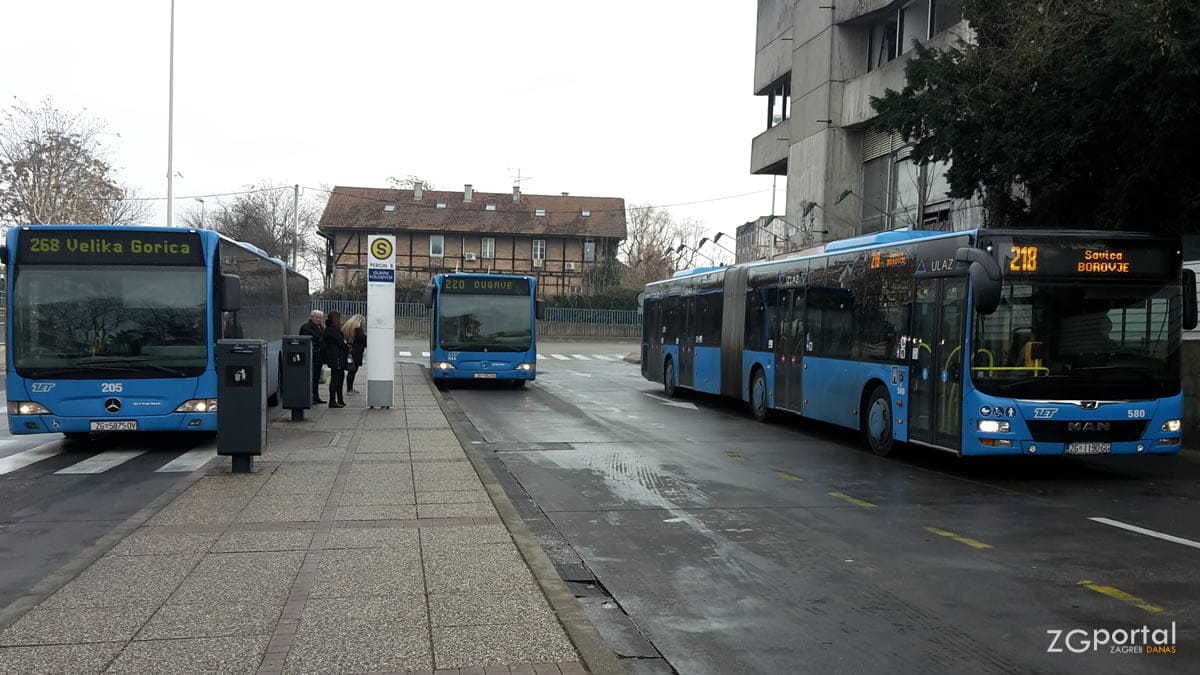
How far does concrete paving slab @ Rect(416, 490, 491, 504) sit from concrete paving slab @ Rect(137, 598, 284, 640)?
3624 millimetres

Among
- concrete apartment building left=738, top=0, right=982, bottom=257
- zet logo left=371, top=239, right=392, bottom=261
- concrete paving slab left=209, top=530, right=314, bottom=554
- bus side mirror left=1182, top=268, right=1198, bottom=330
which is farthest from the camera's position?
concrete apartment building left=738, top=0, right=982, bottom=257

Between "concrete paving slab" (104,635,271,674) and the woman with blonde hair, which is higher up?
the woman with blonde hair

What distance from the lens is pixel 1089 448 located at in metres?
11.7

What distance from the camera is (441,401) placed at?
73.4ft

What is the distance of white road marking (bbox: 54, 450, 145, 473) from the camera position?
1246 cm

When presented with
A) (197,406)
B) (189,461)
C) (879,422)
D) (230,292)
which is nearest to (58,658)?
(189,461)

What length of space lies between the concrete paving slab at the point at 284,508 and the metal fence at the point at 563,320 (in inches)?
2234

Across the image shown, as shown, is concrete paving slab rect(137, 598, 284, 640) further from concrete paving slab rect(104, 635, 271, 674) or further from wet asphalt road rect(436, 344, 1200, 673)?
wet asphalt road rect(436, 344, 1200, 673)

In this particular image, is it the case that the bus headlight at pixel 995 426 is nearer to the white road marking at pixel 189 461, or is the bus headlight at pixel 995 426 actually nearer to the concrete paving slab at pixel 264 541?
the concrete paving slab at pixel 264 541

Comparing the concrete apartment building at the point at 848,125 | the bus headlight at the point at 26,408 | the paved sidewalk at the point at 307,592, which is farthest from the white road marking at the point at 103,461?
the concrete apartment building at the point at 848,125

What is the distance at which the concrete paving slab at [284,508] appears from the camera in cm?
897

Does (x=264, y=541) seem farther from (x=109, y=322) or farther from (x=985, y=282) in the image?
(x=985, y=282)

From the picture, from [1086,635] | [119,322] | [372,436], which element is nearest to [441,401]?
[372,436]

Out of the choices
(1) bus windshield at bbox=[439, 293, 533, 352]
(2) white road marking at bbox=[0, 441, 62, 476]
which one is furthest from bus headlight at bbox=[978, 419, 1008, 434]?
(1) bus windshield at bbox=[439, 293, 533, 352]
